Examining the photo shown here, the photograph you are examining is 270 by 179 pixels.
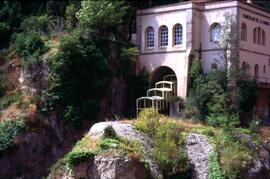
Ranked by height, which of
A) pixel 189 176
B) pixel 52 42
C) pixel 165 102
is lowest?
pixel 189 176

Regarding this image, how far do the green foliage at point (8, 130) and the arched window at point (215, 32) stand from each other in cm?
1816

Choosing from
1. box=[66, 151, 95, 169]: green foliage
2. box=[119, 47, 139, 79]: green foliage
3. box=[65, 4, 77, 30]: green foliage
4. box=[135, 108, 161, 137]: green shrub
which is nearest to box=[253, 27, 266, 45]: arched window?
box=[119, 47, 139, 79]: green foliage

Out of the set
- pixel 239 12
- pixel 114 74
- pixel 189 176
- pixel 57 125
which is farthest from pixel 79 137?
pixel 239 12

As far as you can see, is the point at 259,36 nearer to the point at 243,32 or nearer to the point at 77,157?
the point at 243,32

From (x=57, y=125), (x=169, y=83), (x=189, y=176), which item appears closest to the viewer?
(x=189, y=176)

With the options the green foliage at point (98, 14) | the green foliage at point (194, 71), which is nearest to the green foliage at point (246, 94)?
the green foliage at point (194, 71)

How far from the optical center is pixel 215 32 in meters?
60.5

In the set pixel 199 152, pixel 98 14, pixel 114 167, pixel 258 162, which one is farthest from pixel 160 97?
pixel 114 167

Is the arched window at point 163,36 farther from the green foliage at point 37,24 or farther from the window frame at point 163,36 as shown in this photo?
the green foliage at point 37,24

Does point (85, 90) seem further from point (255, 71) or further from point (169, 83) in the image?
point (255, 71)

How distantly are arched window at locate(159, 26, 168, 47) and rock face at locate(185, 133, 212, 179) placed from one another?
13675 millimetres

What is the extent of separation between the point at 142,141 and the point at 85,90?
11.0 m

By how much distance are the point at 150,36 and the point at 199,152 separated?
17.2 metres

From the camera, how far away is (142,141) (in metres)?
48.8
